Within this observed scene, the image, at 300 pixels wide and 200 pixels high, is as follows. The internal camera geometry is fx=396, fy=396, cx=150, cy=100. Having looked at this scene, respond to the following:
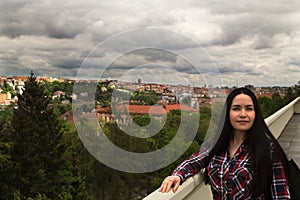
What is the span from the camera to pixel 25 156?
39.6m

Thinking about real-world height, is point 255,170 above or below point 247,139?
below

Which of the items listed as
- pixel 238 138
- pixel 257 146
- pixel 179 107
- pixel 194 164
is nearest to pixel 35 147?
pixel 179 107

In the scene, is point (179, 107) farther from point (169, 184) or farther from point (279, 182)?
point (279, 182)

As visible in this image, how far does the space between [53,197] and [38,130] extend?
282 inches

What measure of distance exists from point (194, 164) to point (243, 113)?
1.27 feet

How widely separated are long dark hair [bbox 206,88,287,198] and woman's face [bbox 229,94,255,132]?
20mm

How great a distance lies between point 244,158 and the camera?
169 centimetres

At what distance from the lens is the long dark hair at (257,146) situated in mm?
1601

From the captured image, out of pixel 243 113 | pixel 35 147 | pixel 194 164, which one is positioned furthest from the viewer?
pixel 35 147

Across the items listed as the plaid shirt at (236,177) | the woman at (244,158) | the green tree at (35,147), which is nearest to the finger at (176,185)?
the woman at (244,158)

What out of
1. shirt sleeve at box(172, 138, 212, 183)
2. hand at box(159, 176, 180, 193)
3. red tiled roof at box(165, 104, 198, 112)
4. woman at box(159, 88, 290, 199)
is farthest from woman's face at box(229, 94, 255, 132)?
red tiled roof at box(165, 104, 198, 112)

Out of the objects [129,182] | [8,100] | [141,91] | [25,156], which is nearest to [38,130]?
[25,156]

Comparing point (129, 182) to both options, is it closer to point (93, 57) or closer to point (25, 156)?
point (25, 156)

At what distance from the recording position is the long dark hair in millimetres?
1601
